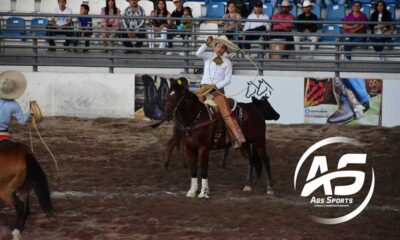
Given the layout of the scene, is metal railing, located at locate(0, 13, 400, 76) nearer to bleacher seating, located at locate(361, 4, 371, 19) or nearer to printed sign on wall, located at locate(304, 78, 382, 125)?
printed sign on wall, located at locate(304, 78, 382, 125)

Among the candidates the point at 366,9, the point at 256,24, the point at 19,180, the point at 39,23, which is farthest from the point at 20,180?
the point at 366,9

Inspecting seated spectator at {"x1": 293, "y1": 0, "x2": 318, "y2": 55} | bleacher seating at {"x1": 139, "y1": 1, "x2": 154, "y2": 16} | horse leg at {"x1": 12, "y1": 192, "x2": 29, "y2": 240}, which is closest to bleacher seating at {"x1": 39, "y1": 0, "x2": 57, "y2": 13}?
bleacher seating at {"x1": 139, "y1": 1, "x2": 154, "y2": 16}

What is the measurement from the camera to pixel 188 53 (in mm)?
19688

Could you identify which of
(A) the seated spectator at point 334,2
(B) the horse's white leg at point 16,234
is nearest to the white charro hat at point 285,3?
(A) the seated spectator at point 334,2

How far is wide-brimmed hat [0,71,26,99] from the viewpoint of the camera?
35.4 feet

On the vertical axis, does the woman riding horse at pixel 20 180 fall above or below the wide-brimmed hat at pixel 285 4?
below

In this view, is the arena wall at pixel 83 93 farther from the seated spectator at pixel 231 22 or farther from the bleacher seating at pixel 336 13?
the bleacher seating at pixel 336 13

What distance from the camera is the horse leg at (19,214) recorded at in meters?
10.1

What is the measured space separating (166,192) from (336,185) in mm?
2715

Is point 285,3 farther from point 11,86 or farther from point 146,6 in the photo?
point 11,86

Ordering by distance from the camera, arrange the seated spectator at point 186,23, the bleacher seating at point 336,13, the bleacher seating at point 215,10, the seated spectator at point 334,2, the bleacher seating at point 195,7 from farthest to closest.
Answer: the bleacher seating at point 195,7 < the seated spectator at point 334,2 < the bleacher seating at point 215,10 < the bleacher seating at point 336,13 < the seated spectator at point 186,23

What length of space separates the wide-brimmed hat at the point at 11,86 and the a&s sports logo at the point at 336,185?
4.20 metres

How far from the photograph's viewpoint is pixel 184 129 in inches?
498

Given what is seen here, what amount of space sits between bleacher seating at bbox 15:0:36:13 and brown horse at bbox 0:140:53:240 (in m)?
12.5
